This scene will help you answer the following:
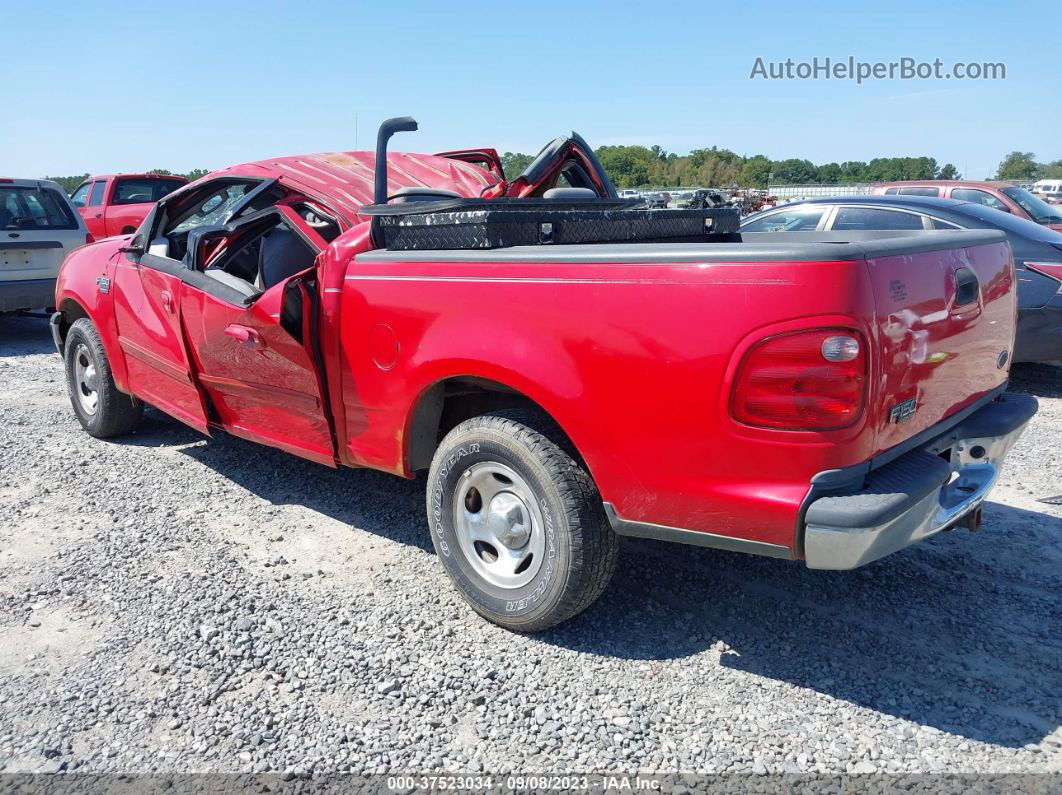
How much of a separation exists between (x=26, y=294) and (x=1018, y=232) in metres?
9.75

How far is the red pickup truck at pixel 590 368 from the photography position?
2400 mm

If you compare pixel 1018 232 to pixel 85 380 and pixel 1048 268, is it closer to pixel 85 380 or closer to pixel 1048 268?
pixel 1048 268

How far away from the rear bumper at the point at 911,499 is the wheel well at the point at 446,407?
1.26m

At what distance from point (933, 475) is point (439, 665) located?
176 cm

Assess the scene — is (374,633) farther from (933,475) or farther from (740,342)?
(933,475)

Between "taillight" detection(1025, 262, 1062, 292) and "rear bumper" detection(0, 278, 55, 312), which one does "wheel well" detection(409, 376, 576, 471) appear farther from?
"rear bumper" detection(0, 278, 55, 312)

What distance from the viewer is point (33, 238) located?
9.34m

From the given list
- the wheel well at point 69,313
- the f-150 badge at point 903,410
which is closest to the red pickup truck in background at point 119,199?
the wheel well at point 69,313

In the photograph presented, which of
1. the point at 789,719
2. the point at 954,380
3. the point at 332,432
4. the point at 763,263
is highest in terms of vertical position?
the point at 763,263

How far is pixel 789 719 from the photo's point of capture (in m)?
2.65

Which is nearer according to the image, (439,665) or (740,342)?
(740,342)

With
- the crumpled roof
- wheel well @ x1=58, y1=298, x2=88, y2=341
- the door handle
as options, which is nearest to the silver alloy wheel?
wheel well @ x1=58, y1=298, x2=88, y2=341

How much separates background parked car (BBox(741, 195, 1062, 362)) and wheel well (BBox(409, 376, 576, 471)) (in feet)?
15.2

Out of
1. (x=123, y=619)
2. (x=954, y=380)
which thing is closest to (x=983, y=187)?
(x=954, y=380)
